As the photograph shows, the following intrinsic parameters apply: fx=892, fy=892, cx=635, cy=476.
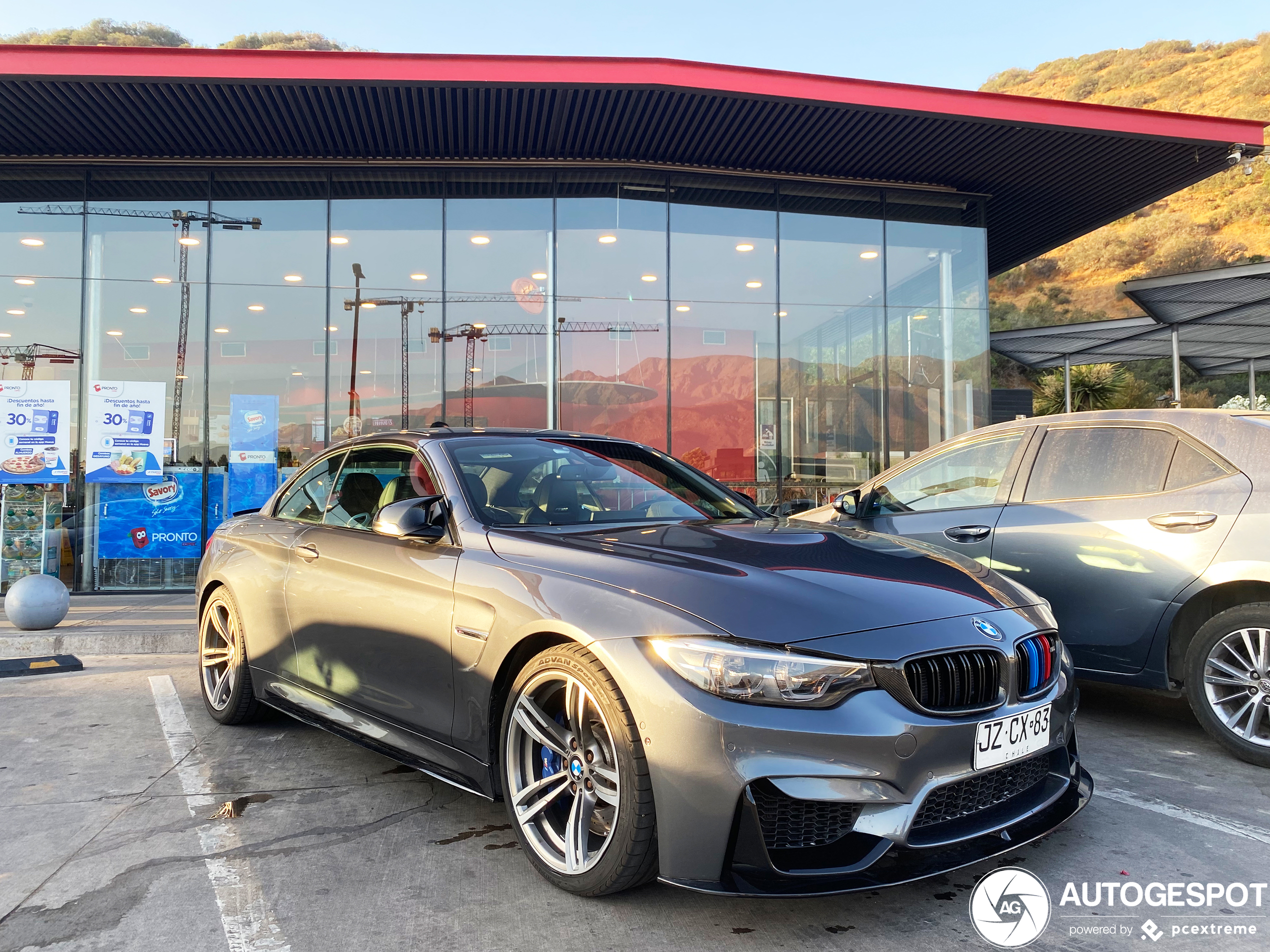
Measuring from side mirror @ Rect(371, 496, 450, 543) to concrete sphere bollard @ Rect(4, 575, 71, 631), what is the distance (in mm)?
5918

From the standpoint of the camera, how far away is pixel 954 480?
527 centimetres

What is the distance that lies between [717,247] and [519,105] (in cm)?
345

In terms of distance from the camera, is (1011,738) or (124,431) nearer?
(1011,738)

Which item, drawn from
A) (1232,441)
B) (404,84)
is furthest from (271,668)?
(404,84)

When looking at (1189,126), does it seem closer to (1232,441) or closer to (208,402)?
(1232,441)

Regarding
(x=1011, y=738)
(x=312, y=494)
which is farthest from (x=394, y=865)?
(x=312, y=494)

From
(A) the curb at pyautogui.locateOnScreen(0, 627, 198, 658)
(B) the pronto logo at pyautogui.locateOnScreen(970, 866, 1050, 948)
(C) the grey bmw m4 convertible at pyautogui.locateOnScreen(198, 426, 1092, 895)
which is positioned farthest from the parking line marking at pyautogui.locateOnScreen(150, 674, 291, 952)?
(A) the curb at pyautogui.locateOnScreen(0, 627, 198, 658)

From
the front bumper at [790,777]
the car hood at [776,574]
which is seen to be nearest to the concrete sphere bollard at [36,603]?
the car hood at [776,574]

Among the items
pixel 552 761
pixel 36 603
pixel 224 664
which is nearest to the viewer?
pixel 552 761

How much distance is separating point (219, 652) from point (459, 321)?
7490mm

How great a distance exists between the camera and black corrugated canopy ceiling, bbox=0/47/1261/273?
958 centimetres

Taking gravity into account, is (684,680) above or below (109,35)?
below

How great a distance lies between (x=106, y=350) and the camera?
36.9 ft

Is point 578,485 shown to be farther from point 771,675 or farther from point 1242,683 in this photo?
point 1242,683
